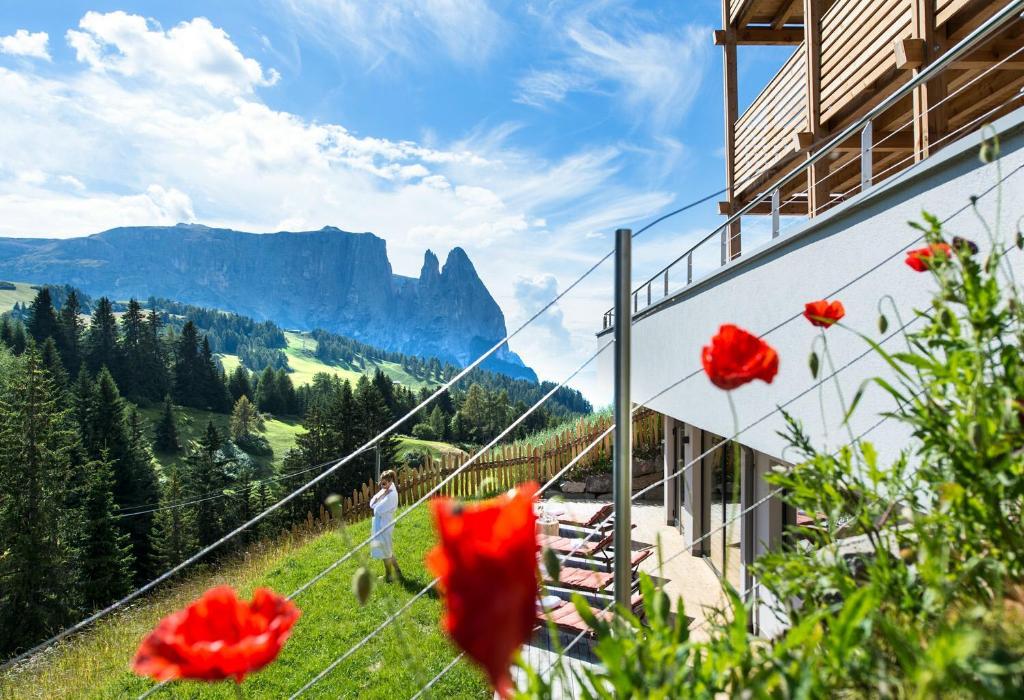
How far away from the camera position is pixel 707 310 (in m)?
6.03

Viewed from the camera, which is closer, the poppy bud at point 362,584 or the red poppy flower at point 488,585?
the red poppy flower at point 488,585

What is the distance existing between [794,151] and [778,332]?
3.34m

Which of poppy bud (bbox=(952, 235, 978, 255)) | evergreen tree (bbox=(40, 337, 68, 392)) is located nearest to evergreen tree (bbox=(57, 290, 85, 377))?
evergreen tree (bbox=(40, 337, 68, 392))

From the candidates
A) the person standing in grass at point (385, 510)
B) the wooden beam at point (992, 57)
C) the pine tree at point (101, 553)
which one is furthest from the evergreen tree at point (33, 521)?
the wooden beam at point (992, 57)

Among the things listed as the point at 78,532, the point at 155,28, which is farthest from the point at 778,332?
the point at 155,28

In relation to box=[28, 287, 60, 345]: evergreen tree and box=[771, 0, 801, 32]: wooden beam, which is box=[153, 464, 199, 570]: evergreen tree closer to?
box=[28, 287, 60, 345]: evergreen tree

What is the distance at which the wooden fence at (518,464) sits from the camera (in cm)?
1591

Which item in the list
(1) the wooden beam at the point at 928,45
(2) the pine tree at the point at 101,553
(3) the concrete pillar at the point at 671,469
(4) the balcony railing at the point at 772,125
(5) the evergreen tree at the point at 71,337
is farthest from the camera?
(5) the evergreen tree at the point at 71,337

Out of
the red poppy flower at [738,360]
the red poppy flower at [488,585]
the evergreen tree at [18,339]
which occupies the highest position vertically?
the evergreen tree at [18,339]

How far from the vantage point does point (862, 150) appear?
11.1ft

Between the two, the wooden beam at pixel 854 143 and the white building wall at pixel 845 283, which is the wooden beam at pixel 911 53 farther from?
the white building wall at pixel 845 283

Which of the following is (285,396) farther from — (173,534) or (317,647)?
(317,647)

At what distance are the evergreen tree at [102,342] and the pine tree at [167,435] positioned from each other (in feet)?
26.4

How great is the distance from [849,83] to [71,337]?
68699mm
